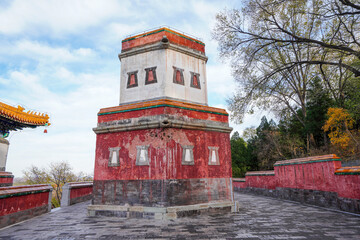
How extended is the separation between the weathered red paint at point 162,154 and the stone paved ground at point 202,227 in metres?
1.74

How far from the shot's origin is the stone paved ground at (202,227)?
5863mm

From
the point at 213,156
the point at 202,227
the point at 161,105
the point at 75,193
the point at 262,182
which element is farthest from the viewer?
the point at 262,182

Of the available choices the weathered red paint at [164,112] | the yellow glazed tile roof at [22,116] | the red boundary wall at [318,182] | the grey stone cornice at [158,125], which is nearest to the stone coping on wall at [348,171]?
the red boundary wall at [318,182]

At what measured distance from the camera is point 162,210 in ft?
27.1

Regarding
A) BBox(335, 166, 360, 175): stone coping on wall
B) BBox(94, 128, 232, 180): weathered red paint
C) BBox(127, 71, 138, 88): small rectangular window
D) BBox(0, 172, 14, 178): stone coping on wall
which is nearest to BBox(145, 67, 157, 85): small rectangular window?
BBox(127, 71, 138, 88): small rectangular window

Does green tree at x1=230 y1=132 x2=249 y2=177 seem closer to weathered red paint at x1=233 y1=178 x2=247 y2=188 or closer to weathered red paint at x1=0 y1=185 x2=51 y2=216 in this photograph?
weathered red paint at x1=233 y1=178 x2=247 y2=188

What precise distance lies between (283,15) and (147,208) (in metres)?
10.1

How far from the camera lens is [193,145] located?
9555mm

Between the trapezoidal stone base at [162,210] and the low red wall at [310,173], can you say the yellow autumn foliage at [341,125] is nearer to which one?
the low red wall at [310,173]

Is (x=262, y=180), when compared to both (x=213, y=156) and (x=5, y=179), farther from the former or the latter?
(x=5, y=179)

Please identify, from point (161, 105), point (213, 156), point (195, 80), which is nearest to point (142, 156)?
point (161, 105)

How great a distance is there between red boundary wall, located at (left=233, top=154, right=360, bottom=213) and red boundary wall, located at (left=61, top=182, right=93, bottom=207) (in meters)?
12.0

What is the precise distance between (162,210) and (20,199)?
5197 millimetres

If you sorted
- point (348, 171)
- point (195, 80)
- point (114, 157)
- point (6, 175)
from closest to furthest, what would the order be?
point (348, 171), point (114, 157), point (195, 80), point (6, 175)
